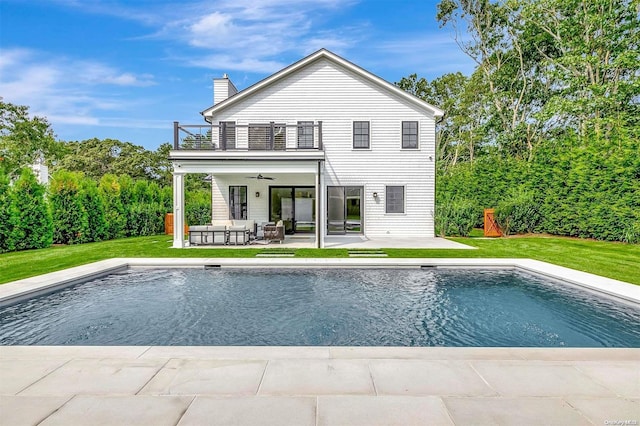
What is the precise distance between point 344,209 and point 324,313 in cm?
1090

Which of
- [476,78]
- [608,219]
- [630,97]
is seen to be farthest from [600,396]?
[476,78]

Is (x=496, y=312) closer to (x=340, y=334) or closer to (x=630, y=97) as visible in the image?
(x=340, y=334)

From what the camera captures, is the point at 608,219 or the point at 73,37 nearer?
the point at 608,219

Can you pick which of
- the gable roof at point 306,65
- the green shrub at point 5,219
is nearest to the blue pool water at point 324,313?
the green shrub at point 5,219

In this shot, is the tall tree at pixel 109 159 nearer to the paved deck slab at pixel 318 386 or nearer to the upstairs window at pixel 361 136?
the upstairs window at pixel 361 136

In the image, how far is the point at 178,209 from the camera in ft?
42.2

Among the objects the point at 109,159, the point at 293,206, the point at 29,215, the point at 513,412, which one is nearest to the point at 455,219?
the point at 293,206

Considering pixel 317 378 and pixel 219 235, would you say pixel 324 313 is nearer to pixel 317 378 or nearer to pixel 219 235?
pixel 317 378

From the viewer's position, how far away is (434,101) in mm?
35562

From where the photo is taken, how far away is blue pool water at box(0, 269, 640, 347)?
16.1 ft

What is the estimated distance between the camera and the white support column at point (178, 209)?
12812mm

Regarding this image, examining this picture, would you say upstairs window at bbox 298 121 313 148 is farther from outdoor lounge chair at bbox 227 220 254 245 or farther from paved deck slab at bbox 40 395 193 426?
paved deck slab at bbox 40 395 193 426

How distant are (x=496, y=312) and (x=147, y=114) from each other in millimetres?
31266

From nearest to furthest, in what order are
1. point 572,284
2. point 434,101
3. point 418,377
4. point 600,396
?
point 600,396
point 418,377
point 572,284
point 434,101
